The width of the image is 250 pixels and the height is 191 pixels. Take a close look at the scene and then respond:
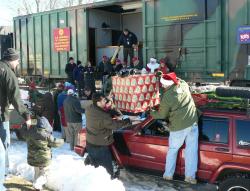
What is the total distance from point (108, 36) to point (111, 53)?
4.87ft

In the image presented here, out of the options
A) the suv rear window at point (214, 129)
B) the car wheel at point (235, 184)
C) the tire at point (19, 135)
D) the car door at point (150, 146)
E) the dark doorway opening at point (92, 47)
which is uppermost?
the dark doorway opening at point (92, 47)

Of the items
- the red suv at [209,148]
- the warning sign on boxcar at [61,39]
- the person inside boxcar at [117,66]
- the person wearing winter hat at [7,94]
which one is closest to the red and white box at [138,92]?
the red suv at [209,148]

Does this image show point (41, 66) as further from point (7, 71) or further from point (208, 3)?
point (7, 71)

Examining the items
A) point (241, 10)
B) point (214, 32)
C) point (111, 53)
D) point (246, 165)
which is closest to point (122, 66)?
point (111, 53)

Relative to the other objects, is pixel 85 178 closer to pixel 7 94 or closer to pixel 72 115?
pixel 7 94

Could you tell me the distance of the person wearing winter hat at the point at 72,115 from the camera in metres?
9.22

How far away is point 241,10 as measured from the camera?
1039cm

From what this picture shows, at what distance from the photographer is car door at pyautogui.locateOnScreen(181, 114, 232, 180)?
5.70 metres

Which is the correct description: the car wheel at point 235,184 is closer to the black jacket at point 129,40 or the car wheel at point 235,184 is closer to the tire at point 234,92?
the tire at point 234,92

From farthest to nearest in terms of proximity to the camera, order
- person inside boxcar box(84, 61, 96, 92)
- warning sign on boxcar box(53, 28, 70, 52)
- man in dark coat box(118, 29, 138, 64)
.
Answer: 1. warning sign on boxcar box(53, 28, 70, 52)
2. person inside boxcar box(84, 61, 96, 92)
3. man in dark coat box(118, 29, 138, 64)

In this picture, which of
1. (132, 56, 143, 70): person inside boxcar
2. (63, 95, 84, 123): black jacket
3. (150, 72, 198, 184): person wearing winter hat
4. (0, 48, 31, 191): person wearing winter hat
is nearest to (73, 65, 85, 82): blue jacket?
(132, 56, 143, 70): person inside boxcar

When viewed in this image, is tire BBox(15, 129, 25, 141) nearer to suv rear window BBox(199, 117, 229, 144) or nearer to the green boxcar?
the green boxcar

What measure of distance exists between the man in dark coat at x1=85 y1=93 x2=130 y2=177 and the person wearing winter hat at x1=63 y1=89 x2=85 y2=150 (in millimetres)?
2622

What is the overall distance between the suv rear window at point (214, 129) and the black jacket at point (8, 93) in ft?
8.45
